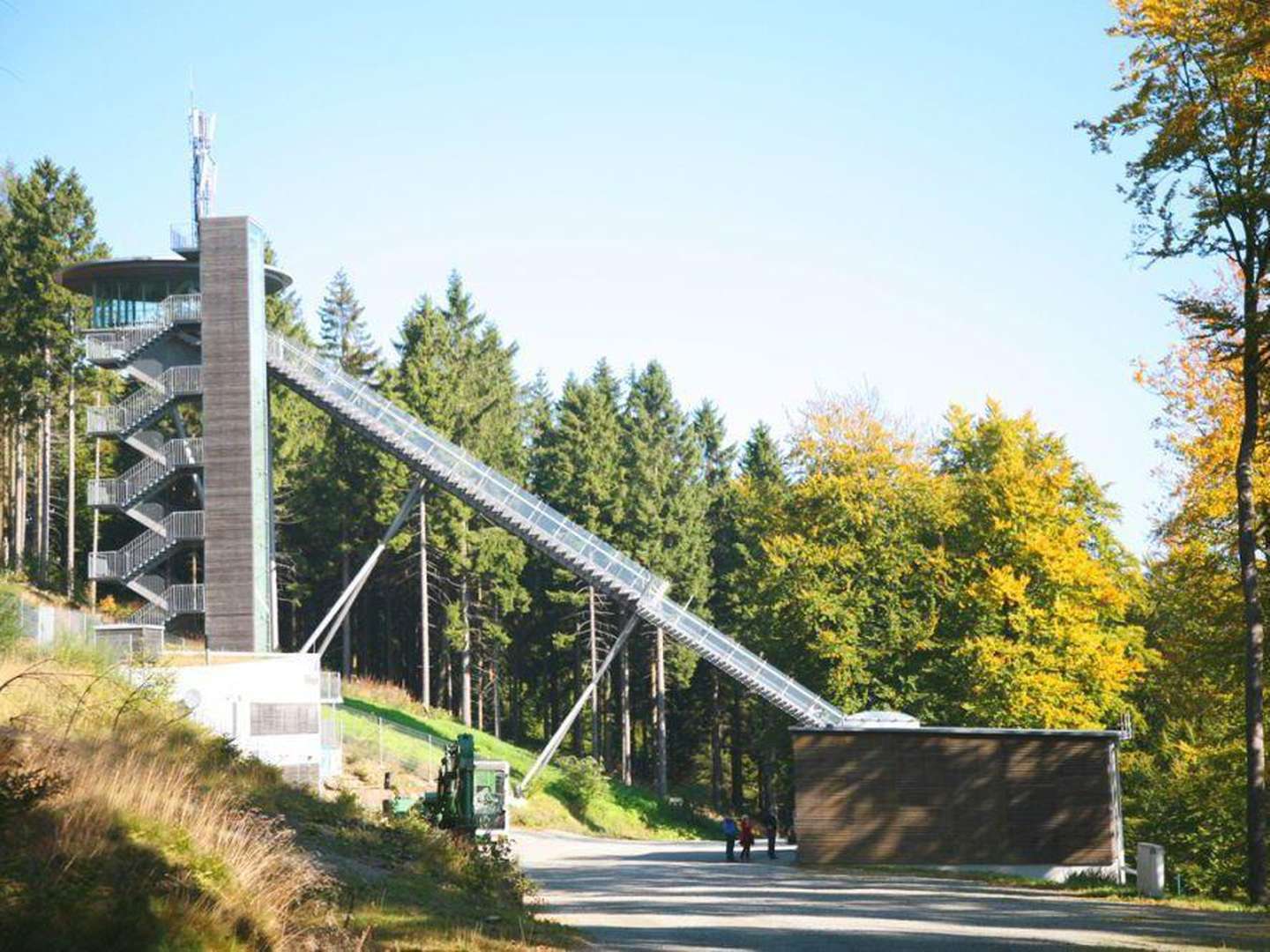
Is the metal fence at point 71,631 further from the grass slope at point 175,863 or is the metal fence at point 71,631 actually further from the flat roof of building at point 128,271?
the flat roof of building at point 128,271

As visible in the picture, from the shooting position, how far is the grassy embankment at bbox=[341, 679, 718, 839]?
2002 inches

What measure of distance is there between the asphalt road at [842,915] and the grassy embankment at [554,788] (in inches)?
733

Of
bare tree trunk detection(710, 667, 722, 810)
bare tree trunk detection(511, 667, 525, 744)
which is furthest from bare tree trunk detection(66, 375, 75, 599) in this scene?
bare tree trunk detection(710, 667, 722, 810)

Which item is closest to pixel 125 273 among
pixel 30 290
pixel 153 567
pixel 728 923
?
pixel 153 567

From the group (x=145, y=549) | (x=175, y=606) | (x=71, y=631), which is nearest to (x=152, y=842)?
(x=71, y=631)

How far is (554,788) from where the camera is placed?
178 feet

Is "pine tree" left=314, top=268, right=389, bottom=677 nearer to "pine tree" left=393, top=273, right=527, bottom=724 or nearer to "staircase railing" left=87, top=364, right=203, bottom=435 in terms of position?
"pine tree" left=393, top=273, right=527, bottom=724

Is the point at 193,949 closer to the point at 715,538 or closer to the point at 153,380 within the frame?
the point at 153,380

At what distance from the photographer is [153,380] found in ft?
159

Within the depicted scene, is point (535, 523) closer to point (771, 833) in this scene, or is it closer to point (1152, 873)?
point (771, 833)

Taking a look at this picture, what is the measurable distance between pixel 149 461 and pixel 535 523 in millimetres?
14492

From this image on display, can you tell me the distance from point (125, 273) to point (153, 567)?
34.5 feet

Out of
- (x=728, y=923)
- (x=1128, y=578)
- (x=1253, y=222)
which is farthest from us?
(x=1128, y=578)

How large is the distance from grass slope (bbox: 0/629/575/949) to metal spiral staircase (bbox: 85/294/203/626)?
98.3 ft
